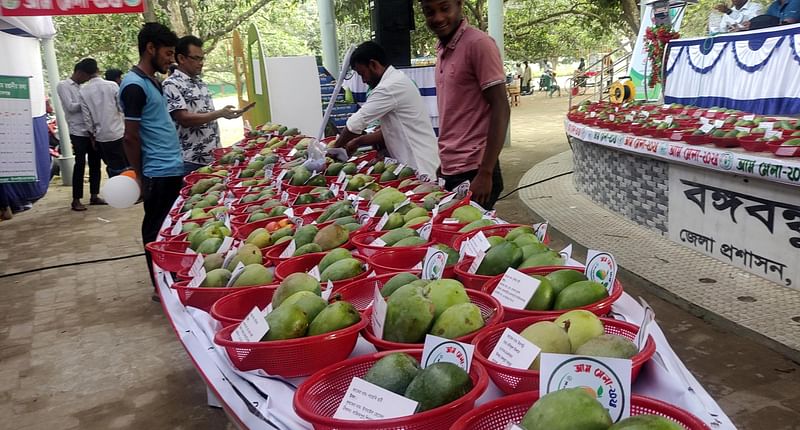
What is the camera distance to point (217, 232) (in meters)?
2.22

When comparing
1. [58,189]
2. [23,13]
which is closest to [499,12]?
[23,13]

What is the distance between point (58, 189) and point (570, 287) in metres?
9.84

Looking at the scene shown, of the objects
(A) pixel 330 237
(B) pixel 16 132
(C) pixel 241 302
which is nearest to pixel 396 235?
(A) pixel 330 237

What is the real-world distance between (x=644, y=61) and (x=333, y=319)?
1016 cm

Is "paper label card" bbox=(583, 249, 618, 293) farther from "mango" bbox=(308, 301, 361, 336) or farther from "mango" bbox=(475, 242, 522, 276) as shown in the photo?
"mango" bbox=(308, 301, 361, 336)

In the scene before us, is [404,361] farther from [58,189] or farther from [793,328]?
[58,189]

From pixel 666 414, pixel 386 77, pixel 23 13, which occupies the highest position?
pixel 23 13

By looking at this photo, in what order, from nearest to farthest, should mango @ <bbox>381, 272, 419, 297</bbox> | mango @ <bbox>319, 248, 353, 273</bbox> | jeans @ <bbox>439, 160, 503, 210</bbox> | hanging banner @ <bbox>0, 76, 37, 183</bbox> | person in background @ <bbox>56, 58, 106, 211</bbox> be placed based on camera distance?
mango @ <bbox>381, 272, 419, 297</bbox> → mango @ <bbox>319, 248, 353, 273</bbox> → jeans @ <bbox>439, 160, 503, 210</bbox> → hanging banner @ <bbox>0, 76, 37, 183</bbox> → person in background @ <bbox>56, 58, 106, 211</bbox>

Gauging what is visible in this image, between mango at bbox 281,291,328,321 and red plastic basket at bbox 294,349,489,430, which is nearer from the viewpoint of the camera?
red plastic basket at bbox 294,349,489,430


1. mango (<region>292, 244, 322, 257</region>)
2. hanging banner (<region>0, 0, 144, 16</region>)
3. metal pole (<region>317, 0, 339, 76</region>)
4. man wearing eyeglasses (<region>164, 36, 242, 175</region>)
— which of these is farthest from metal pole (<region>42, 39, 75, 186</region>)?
mango (<region>292, 244, 322, 257</region>)

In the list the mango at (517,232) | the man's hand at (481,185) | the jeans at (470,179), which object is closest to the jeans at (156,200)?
the jeans at (470,179)

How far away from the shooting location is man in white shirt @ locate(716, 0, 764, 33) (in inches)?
298

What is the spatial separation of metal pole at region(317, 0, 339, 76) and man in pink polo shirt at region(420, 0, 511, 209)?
7.49 metres

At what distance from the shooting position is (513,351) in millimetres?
1056
